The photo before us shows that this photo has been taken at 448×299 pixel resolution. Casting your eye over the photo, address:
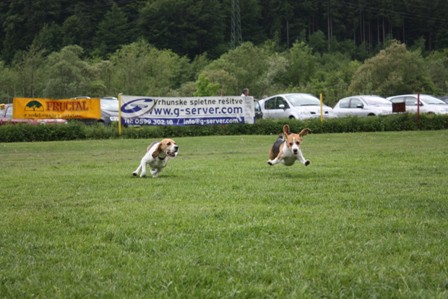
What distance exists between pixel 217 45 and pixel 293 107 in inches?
2885

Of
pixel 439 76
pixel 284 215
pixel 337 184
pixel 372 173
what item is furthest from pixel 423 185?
pixel 439 76

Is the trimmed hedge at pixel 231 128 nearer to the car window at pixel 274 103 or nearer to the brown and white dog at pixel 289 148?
the car window at pixel 274 103

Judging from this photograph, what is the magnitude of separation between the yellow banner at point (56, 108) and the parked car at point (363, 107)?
10.8 m

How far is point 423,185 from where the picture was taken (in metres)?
8.51

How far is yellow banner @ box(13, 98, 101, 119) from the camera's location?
24375 mm

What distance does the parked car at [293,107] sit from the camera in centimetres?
2722

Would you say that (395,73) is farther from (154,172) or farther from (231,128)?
(154,172)

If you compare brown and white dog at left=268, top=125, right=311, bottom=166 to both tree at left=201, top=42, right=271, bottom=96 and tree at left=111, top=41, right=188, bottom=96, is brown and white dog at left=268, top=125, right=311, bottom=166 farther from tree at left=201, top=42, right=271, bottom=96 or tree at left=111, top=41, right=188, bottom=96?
tree at left=111, top=41, right=188, bottom=96

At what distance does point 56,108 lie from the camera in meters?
24.9

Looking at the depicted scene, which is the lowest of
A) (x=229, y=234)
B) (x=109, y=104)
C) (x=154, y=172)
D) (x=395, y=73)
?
(x=229, y=234)

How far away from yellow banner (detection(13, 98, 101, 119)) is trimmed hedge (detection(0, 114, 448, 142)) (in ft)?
2.92

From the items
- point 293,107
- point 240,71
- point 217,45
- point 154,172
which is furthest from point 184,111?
point 217,45

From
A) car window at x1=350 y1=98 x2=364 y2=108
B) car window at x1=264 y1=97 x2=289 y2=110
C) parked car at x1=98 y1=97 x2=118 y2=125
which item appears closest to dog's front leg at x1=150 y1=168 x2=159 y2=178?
parked car at x1=98 y1=97 x2=118 y2=125

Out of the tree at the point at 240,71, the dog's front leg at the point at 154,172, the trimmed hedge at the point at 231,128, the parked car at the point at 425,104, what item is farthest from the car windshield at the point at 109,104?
the tree at the point at 240,71
